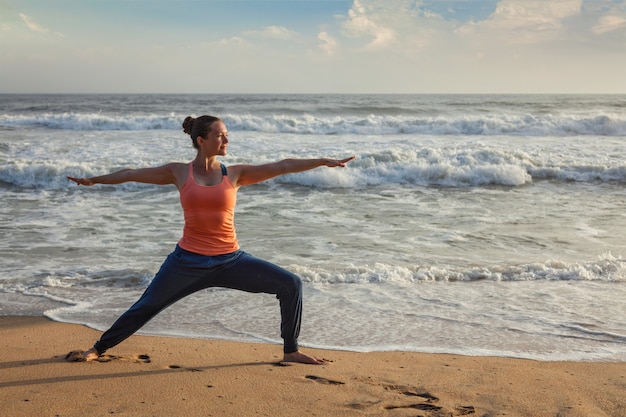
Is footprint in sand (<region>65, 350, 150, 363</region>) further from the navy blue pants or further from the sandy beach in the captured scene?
the navy blue pants

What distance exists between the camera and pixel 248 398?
358 cm

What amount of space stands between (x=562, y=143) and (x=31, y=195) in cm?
1872

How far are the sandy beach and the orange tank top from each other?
81 cm

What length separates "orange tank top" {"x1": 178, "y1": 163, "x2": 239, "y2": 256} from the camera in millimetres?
3836

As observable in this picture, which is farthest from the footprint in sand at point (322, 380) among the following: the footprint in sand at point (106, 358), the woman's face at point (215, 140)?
the woman's face at point (215, 140)

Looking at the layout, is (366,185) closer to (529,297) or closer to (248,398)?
(529,297)

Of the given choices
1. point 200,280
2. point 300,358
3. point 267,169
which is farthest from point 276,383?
point 267,169

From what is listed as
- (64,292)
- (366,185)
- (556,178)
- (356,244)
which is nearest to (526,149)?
(556,178)

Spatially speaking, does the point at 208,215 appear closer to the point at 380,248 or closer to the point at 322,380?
the point at 322,380

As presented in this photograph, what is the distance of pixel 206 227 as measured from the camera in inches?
153

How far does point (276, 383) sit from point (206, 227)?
104cm

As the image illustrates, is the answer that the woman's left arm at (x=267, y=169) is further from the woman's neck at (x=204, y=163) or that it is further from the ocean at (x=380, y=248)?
the ocean at (x=380, y=248)

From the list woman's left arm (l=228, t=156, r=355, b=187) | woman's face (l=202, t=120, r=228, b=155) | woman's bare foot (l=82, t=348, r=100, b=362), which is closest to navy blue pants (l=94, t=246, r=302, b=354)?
woman's bare foot (l=82, t=348, r=100, b=362)

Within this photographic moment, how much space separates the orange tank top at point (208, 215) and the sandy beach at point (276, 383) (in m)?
0.81
